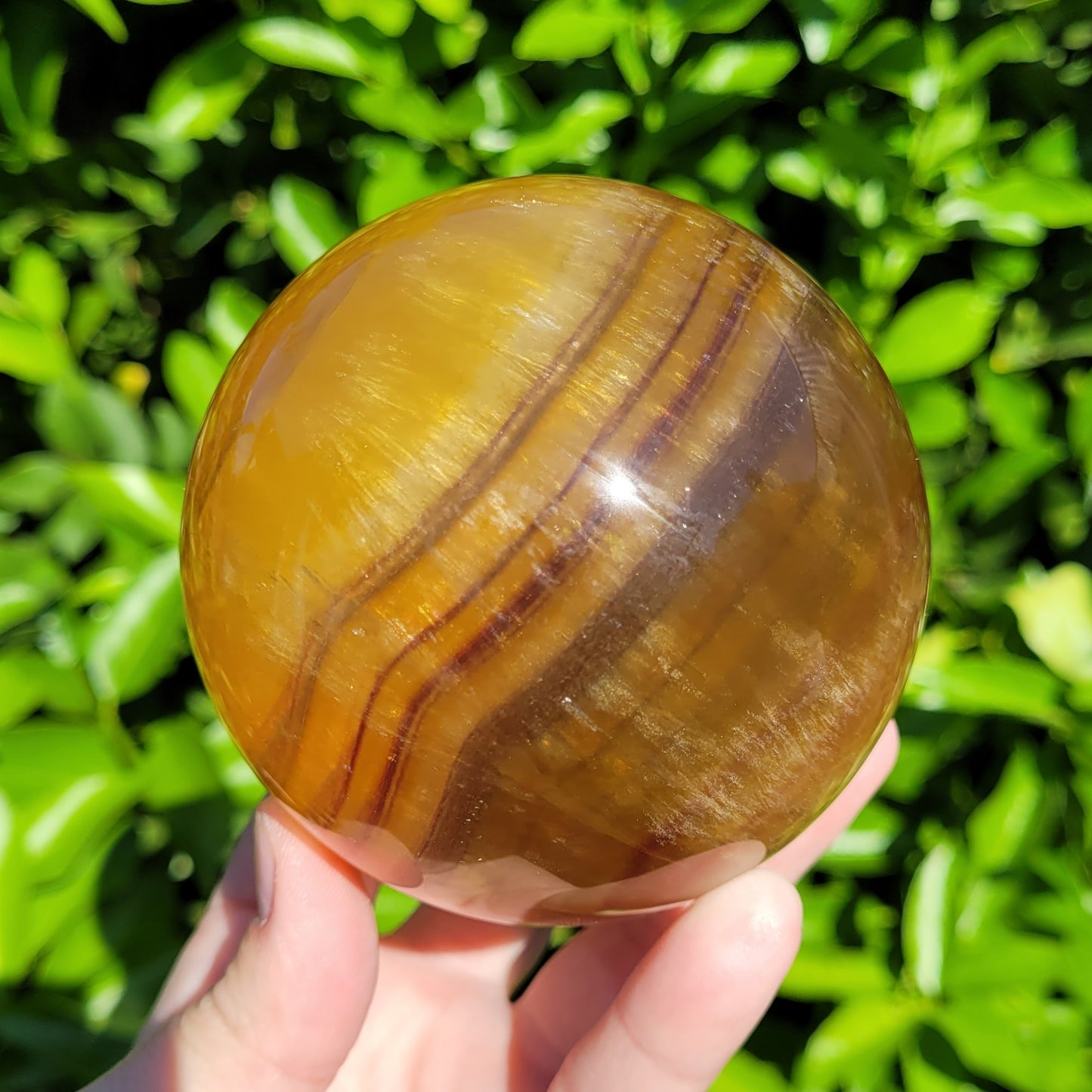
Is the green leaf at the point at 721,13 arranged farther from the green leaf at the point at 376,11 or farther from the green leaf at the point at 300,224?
the green leaf at the point at 300,224

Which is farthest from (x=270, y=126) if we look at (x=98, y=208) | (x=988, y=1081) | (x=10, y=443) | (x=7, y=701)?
(x=988, y=1081)

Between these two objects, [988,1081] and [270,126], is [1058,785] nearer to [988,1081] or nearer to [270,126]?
[988,1081]

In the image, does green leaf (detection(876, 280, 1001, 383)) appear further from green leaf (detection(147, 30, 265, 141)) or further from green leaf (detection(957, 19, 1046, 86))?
green leaf (detection(147, 30, 265, 141))

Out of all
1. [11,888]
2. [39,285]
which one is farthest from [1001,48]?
[11,888]

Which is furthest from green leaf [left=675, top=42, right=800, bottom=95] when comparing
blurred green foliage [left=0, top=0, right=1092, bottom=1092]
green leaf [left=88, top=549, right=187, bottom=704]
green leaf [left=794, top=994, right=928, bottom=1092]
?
green leaf [left=794, top=994, right=928, bottom=1092]

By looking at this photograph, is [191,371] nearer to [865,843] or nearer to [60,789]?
[60,789]

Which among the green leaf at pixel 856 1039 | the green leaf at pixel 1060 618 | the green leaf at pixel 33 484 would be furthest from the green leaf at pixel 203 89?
the green leaf at pixel 856 1039
